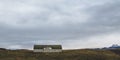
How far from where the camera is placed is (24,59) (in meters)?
116

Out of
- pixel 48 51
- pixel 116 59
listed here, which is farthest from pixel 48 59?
pixel 48 51

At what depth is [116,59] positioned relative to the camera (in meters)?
118

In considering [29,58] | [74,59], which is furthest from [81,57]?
[29,58]

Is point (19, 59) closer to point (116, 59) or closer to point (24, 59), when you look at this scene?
point (24, 59)

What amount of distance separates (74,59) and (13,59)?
26.7m

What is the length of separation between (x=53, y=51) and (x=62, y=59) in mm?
45850

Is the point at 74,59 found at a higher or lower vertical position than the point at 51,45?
lower

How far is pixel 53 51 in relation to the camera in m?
163

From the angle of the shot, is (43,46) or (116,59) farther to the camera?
(43,46)

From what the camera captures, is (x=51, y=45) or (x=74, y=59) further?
(x=51, y=45)

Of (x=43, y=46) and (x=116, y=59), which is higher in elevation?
(x=43, y=46)

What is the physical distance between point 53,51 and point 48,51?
3241 millimetres

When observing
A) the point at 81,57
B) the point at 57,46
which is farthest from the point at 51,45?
the point at 81,57

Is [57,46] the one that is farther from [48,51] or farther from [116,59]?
[116,59]
